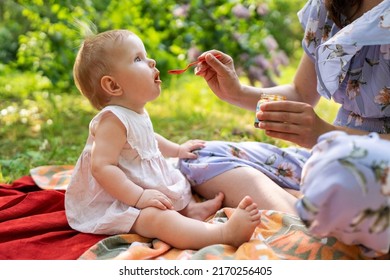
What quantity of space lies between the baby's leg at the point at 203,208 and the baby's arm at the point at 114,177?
0.15m

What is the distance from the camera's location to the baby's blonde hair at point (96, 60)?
62.9 inches

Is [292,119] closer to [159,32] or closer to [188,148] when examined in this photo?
[188,148]

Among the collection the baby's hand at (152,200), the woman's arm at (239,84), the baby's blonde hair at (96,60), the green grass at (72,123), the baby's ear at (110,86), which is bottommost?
the green grass at (72,123)

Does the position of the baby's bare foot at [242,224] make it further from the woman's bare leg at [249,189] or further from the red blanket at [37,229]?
the red blanket at [37,229]

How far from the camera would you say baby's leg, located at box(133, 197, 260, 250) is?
1.41 meters

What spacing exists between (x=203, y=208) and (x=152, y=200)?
22 centimetres

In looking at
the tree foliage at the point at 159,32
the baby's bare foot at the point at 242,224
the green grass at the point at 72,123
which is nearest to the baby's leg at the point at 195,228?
the baby's bare foot at the point at 242,224

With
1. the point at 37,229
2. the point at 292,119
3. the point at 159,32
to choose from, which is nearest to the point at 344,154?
the point at 292,119

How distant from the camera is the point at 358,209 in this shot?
1.07 metres

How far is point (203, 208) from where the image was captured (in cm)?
166
